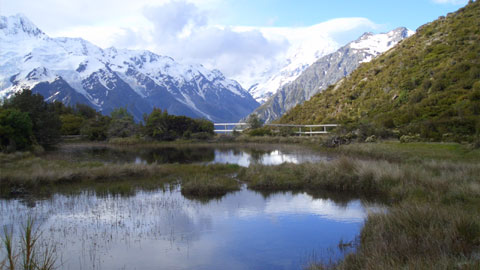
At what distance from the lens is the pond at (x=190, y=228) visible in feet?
36.6

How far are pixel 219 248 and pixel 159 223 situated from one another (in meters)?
3.55

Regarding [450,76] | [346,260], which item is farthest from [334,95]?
[346,260]

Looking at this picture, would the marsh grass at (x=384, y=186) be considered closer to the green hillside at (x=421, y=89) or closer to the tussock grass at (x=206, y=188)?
the tussock grass at (x=206, y=188)

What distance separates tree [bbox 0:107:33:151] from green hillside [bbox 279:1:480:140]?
125 feet

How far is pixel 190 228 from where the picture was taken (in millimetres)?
14133

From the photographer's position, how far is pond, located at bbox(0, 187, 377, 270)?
11151 mm

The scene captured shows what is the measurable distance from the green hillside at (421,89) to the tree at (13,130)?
38.0 metres

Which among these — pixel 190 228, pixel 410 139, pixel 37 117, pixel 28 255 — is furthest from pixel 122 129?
pixel 28 255

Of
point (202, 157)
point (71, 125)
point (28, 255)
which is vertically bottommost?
point (202, 157)

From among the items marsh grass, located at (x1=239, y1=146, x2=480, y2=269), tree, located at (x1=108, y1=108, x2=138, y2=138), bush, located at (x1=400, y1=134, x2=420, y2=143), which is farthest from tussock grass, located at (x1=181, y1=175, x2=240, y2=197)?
tree, located at (x1=108, y1=108, x2=138, y2=138)

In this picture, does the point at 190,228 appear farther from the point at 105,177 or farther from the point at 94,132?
the point at 94,132

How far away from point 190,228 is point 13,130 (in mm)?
31040

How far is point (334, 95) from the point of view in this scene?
7362 cm

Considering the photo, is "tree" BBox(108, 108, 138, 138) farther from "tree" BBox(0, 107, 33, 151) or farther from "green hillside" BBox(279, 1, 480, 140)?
"tree" BBox(0, 107, 33, 151)
